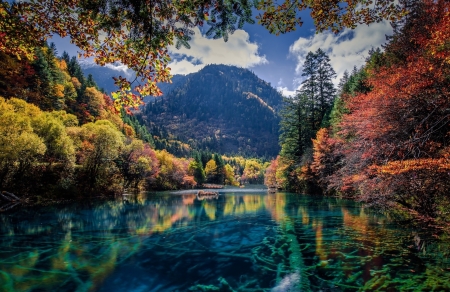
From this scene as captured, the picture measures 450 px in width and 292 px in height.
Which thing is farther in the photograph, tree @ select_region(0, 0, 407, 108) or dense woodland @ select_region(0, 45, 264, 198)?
dense woodland @ select_region(0, 45, 264, 198)

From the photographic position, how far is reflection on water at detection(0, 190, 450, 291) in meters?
7.29

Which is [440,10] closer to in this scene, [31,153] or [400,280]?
[400,280]

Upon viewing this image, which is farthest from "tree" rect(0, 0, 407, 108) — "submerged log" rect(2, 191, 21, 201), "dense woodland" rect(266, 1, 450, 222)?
"submerged log" rect(2, 191, 21, 201)

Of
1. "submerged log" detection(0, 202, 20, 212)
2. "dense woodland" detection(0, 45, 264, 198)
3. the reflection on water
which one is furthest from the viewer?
"dense woodland" detection(0, 45, 264, 198)

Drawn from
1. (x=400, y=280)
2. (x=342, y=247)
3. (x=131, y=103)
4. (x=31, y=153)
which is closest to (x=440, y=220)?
(x=342, y=247)

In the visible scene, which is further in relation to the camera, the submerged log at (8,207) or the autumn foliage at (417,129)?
the submerged log at (8,207)

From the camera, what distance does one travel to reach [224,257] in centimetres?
985

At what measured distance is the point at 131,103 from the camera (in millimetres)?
4391

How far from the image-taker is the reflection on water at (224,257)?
7293 millimetres

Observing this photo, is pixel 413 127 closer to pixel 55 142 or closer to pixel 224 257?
pixel 224 257

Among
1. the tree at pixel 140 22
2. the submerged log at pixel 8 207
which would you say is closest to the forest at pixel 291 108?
the tree at pixel 140 22

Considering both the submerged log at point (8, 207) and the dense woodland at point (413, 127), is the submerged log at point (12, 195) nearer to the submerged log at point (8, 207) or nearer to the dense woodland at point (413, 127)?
the submerged log at point (8, 207)

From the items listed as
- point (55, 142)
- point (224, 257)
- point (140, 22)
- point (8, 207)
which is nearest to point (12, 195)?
point (8, 207)

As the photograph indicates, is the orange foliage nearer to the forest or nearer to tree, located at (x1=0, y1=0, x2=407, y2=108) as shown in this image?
the forest
